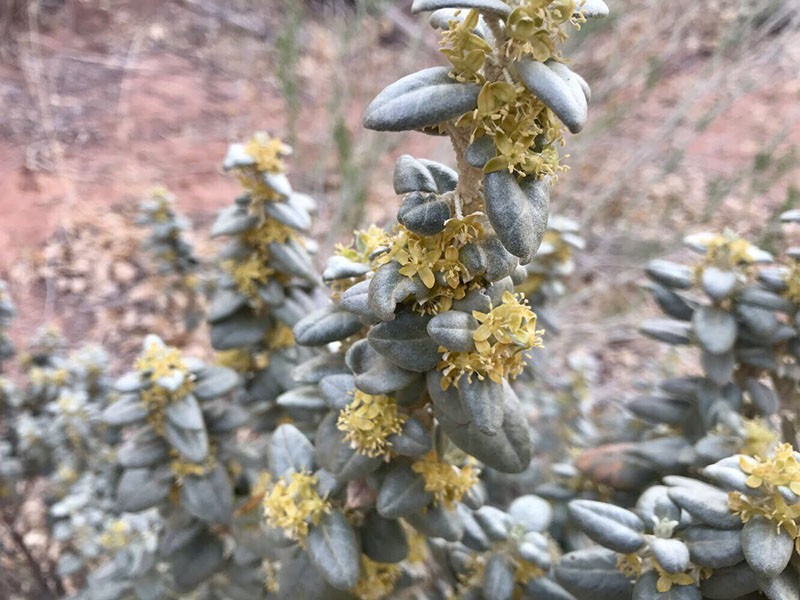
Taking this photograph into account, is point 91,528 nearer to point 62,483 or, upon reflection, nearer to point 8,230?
point 62,483

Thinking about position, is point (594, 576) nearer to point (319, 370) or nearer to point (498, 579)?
point (498, 579)

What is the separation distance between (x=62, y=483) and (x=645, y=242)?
9.98 ft

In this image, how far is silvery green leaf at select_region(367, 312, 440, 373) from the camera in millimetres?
918

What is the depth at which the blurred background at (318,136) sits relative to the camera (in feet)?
10.7

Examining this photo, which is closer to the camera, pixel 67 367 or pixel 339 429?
pixel 339 429

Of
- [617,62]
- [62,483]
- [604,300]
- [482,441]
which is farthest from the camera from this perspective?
[604,300]

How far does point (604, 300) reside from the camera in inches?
154

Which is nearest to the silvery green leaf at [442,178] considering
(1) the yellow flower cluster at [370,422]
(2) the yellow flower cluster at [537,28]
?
(2) the yellow flower cluster at [537,28]

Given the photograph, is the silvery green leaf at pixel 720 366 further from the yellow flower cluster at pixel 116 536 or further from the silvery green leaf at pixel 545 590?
the yellow flower cluster at pixel 116 536

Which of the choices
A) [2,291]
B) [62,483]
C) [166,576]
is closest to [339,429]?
[166,576]

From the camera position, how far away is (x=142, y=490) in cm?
147

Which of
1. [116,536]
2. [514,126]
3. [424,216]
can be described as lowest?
[116,536]

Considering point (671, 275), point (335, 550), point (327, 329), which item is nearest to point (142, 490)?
point (335, 550)

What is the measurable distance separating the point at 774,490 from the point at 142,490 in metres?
1.27
